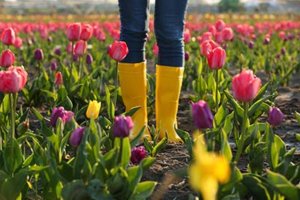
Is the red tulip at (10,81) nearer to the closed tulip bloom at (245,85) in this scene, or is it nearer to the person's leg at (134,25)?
the closed tulip bloom at (245,85)

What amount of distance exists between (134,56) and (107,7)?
45.7 metres

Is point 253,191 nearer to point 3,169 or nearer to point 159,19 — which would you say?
point 3,169

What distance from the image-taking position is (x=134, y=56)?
3.12 meters

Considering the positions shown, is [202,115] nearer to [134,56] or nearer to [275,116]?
[275,116]

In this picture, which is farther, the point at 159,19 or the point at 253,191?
the point at 159,19

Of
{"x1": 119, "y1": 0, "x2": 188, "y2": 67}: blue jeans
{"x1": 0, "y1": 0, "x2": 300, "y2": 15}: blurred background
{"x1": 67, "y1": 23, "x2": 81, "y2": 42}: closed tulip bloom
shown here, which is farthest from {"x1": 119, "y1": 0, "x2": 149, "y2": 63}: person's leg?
{"x1": 0, "y1": 0, "x2": 300, "y2": 15}: blurred background

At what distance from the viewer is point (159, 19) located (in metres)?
2.98

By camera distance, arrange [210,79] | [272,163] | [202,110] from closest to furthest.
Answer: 1. [202,110]
2. [272,163]
3. [210,79]

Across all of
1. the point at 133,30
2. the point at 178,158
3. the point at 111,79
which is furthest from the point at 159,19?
the point at 111,79

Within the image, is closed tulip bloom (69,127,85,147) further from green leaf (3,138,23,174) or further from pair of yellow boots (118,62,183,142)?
pair of yellow boots (118,62,183,142)

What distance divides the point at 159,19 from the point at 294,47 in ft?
18.7

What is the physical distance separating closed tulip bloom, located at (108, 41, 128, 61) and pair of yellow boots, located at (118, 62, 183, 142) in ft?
0.89

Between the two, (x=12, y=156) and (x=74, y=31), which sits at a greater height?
(x=74, y=31)

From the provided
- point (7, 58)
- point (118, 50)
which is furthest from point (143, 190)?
point (7, 58)
